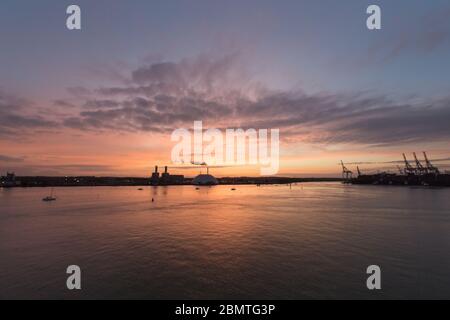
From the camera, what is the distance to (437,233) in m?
32.2

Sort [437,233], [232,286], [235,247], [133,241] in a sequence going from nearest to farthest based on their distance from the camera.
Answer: [232,286] < [235,247] < [133,241] < [437,233]

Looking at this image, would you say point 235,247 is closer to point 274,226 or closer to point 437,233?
point 274,226

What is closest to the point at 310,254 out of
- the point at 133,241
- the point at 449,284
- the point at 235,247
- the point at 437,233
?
the point at 235,247

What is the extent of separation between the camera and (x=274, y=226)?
37.7 m

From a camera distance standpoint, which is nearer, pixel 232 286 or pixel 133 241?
pixel 232 286
